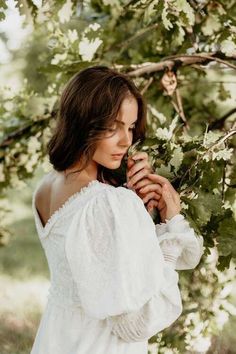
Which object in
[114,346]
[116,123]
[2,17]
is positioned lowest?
[114,346]

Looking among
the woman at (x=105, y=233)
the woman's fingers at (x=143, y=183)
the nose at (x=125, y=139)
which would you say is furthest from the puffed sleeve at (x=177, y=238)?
the nose at (x=125, y=139)

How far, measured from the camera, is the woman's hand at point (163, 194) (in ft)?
6.03

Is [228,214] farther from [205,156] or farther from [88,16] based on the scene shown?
[88,16]

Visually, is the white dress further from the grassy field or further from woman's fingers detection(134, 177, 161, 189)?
the grassy field

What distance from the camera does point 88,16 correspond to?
3.98m

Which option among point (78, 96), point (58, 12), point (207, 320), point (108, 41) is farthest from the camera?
point (108, 41)

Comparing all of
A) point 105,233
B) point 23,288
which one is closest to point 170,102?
point 105,233

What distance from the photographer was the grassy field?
479 centimetres

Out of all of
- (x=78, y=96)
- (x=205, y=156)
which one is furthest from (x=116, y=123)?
(x=205, y=156)

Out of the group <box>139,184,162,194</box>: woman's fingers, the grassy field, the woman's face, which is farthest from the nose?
the grassy field

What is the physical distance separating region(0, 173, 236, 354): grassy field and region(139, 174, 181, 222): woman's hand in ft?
8.06

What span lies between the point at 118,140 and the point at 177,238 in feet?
0.92

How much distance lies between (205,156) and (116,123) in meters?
0.26

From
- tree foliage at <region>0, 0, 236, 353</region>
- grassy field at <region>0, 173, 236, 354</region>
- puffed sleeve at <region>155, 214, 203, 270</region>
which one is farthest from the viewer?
grassy field at <region>0, 173, 236, 354</region>
